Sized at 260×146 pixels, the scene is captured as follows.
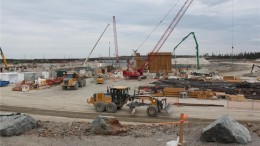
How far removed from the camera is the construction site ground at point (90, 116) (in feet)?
44.4

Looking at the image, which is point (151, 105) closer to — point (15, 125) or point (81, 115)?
point (81, 115)

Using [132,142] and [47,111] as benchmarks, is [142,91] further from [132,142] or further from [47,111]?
[132,142]

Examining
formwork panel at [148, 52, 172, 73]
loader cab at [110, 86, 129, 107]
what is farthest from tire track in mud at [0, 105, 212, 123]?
formwork panel at [148, 52, 172, 73]

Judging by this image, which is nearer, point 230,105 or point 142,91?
point 230,105

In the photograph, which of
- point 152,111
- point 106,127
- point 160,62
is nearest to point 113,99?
point 152,111

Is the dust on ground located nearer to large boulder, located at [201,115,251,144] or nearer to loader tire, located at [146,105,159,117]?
large boulder, located at [201,115,251,144]

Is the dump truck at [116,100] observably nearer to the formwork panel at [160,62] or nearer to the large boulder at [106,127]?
the large boulder at [106,127]

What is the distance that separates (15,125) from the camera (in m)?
14.9

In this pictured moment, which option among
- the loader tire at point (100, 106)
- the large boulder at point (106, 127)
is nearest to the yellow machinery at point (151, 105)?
the loader tire at point (100, 106)

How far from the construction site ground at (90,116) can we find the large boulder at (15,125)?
14.5 inches

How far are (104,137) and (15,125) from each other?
4.27 meters

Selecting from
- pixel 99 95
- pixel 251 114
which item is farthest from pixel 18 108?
pixel 251 114

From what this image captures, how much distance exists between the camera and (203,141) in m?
12.9

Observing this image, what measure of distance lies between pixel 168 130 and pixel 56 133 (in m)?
5.16
